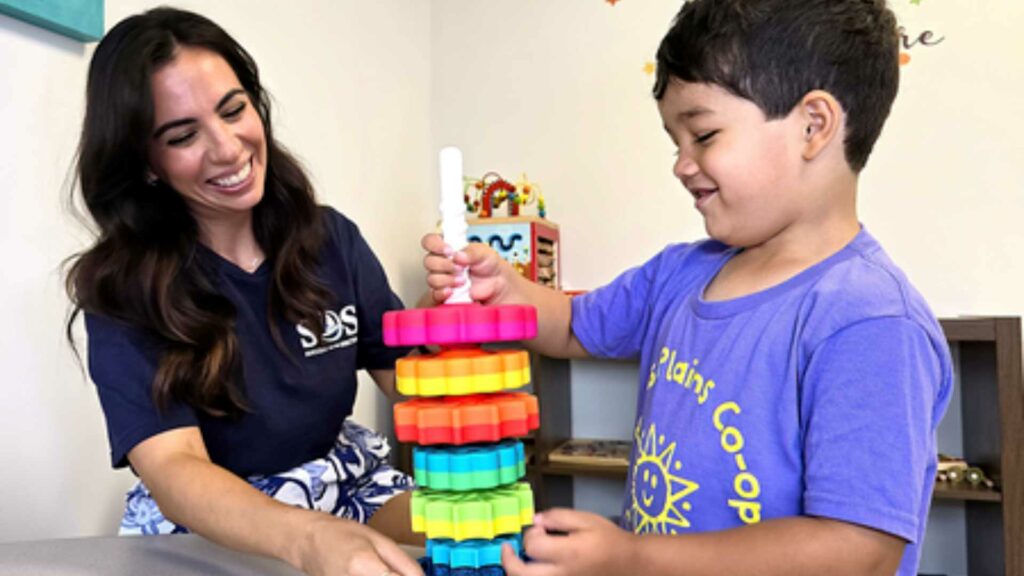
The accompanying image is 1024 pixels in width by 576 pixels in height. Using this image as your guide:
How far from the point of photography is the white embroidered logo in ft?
3.92

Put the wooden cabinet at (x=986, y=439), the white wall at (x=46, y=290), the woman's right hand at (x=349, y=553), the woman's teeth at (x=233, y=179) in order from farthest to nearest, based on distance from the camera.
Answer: the wooden cabinet at (x=986, y=439), the white wall at (x=46, y=290), the woman's teeth at (x=233, y=179), the woman's right hand at (x=349, y=553)

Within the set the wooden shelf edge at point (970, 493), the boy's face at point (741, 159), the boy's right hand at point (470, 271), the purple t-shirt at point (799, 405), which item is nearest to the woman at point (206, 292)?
the boy's right hand at point (470, 271)

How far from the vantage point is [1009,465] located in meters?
1.88

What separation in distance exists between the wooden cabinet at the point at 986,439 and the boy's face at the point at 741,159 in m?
1.32

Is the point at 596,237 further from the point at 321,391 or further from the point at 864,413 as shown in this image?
the point at 864,413

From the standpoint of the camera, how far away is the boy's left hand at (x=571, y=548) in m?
0.61

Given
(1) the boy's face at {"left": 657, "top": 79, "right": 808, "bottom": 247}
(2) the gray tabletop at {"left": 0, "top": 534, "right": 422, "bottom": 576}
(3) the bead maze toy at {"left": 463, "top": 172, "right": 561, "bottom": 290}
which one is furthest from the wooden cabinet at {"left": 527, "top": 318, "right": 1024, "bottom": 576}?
(2) the gray tabletop at {"left": 0, "top": 534, "right": 422, "bottom": 576}

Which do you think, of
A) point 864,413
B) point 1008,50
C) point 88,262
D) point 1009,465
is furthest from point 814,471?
point 1008,50

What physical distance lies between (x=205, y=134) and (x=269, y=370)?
321mm

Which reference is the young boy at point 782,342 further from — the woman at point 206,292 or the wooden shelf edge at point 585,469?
the wooden shelf edge at point 585,469

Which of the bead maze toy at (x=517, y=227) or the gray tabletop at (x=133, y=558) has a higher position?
the bead maze toy at (x=517, y=227)

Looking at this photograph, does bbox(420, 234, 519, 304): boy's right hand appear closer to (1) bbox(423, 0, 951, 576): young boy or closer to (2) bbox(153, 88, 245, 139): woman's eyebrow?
(1) bbox(423, 0, 951, 576): young boy

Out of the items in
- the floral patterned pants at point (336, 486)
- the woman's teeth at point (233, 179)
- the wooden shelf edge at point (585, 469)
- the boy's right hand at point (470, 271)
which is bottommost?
the wooden shelf edge at point (585, 469)

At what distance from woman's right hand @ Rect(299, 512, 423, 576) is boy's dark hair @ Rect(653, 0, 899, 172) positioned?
508 mm
